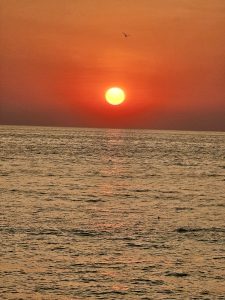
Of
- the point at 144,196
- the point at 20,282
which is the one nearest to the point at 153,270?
the point at 20,282

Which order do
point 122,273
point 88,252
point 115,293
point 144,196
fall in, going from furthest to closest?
point 144,196 < point 88,252 < point 122,273 < point 115,293

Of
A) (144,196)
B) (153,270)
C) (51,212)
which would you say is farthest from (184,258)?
(144,196)

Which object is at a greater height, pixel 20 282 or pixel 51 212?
pixel 51 212

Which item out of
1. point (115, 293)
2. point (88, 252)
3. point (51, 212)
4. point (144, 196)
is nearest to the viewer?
point (115, 293)

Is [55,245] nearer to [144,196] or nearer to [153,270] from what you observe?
[153,270]

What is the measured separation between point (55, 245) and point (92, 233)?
3850 millimetres

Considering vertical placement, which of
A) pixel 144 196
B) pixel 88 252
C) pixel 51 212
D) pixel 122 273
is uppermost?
pixel 144 196

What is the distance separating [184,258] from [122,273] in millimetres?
3728

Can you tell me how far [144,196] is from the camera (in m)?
51.0

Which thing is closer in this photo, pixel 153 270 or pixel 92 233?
pixel 153 270

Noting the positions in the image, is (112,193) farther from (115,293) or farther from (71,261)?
(115,293)

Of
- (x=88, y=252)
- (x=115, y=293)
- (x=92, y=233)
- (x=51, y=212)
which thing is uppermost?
(x=51, y=212)

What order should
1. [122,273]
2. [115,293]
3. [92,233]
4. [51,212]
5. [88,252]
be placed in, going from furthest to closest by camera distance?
[51,212] → [92,233] → [88,252] → [122,273] → [115,293]

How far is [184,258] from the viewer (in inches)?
1025
